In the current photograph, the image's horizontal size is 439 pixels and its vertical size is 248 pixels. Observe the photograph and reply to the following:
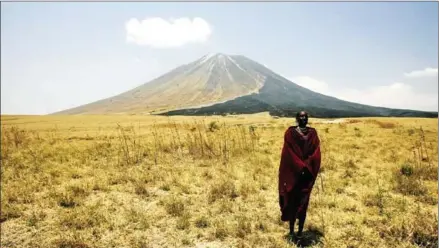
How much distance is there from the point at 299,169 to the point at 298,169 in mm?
23

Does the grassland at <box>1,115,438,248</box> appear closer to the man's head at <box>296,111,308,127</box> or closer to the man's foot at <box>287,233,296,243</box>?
the man's foot at <box>287,233,296,243</box>

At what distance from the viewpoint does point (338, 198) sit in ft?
28.4

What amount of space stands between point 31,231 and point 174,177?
14.2ft

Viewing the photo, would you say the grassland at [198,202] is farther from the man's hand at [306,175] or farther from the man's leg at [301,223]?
the man's hand at [306,175]

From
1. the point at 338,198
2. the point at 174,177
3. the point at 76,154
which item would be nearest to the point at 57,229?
the point at 174,177

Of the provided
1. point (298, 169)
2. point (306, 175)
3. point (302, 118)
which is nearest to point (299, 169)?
point (298, 169)

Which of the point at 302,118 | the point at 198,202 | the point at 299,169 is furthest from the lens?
the point at 198,202

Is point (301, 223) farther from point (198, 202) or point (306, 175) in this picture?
point (198, 202)

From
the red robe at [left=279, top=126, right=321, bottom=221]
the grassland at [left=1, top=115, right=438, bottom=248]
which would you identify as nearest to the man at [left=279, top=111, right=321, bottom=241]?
the red robe at [left=279, top=126, right=321, bottom=221]

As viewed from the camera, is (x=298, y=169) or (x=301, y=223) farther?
(x=301, y=223)

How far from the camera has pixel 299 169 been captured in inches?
238

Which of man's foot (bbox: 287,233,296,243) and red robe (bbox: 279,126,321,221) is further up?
red robe (bbox: 279,126,321,221)

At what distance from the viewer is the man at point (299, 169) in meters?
6.10

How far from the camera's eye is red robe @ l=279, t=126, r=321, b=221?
20.0 feet
